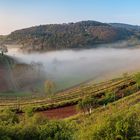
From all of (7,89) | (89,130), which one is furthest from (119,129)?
(7,89)

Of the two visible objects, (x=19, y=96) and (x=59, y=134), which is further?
(x=19, y=96)

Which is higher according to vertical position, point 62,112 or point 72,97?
point 62,112

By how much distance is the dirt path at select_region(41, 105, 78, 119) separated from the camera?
4841 inches

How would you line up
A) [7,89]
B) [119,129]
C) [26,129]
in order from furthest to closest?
[7,89], [26,129], [119,129]

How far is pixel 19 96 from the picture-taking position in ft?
573

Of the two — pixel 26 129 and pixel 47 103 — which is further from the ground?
pixel 26 129

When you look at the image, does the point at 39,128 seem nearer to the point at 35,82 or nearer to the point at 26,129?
the point at 26,129

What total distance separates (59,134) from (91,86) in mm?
110548

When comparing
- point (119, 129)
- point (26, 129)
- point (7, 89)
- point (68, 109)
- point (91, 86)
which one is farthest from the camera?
point (7, 89)

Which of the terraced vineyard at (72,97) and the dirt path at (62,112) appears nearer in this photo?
the dirt path at (62,112)

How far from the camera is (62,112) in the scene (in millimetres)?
128000

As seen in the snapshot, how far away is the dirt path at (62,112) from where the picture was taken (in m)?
123

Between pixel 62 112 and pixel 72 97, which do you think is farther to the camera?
pixel 72 97

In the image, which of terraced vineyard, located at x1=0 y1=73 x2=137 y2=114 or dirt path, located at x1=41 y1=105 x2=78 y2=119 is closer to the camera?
dirt path, located at x1=41 y1=105 x2=78 y2=119
